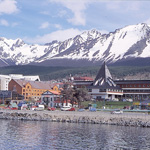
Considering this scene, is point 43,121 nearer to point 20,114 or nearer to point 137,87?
point 20,114

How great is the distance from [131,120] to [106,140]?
19.0 metres

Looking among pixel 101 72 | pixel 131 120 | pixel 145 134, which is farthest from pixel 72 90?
pixel 101 72

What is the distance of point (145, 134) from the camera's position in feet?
164

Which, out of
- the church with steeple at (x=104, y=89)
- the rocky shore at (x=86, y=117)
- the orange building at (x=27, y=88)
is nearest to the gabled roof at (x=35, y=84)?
the orange building at (x=27, y=88)

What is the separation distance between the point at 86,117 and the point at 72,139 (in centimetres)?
2179

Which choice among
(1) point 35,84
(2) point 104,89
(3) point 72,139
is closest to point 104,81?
(2) point 104,89

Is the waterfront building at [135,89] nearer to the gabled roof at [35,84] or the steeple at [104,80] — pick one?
the steeple at [104,80]

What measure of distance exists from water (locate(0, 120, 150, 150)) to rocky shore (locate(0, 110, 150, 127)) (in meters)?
7.09

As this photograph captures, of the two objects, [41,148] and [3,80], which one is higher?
[3,80]

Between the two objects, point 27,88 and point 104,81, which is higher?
point 104,81

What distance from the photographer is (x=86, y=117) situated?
65.4 meters

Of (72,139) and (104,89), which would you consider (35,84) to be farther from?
(72,139)

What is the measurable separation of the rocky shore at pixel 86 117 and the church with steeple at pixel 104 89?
52.3 meters

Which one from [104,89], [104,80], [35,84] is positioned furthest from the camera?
[35,84]
